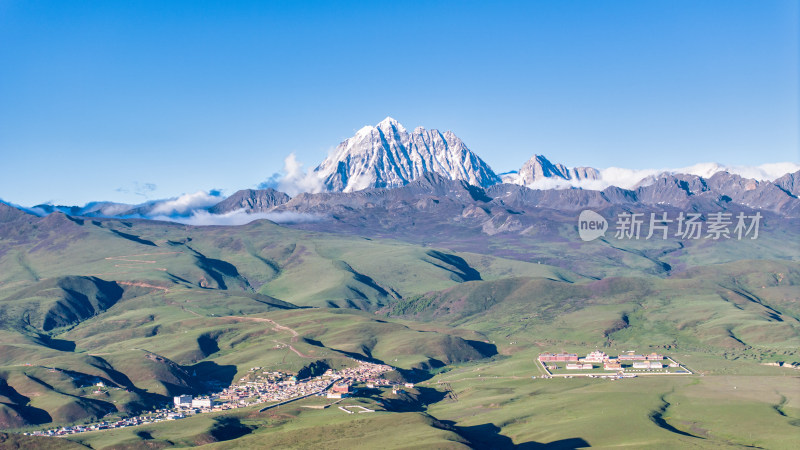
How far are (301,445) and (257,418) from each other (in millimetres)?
38598

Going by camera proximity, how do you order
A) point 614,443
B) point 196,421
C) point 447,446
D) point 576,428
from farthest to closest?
point 196,421
point 576,428
point 614,443
point 447,446

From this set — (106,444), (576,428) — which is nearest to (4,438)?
(106,444)

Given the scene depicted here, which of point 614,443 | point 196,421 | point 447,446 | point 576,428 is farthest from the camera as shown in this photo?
point 196,421

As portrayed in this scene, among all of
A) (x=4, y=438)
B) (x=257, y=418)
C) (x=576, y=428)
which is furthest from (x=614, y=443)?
(x=4, y=438)

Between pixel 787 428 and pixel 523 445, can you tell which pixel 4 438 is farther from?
pixel 787 428

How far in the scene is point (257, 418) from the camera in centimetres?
19812

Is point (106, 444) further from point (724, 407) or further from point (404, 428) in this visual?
point (724, 407)

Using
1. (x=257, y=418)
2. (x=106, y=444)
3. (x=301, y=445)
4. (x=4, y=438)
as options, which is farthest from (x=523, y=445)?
(x=4, y=438)

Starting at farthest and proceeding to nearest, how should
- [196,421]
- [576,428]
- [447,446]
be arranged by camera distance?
[196,421], [576,428], [447,446]

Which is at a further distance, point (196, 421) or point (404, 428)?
point (196, 421)

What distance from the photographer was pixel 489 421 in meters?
195

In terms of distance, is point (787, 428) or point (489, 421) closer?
point (787, 428)

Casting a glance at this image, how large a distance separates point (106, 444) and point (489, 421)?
8231 centimetres

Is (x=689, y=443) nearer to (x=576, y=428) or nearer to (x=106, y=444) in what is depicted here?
(x=576, y=428)
